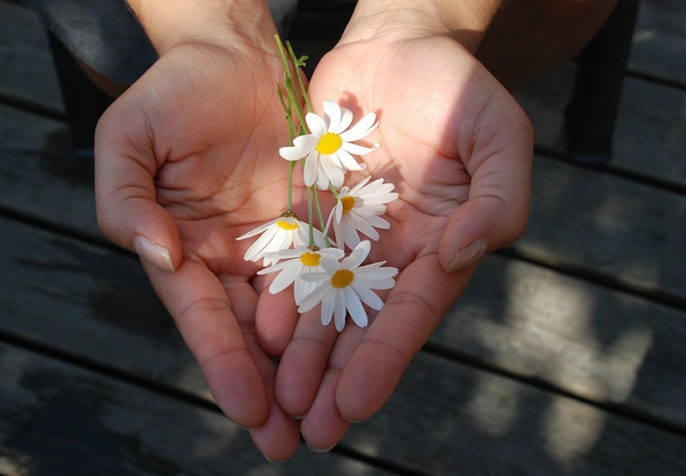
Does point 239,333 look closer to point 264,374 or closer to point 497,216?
point 264,374

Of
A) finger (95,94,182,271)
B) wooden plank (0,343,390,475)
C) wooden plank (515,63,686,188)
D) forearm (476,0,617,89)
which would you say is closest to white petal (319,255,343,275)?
finger (95,94,182,271)

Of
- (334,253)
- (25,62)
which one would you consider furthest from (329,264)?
(25,62)

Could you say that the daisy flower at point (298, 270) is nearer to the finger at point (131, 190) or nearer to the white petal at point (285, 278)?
the white petal at point (285, 278)

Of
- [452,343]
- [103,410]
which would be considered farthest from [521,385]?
[103,410]

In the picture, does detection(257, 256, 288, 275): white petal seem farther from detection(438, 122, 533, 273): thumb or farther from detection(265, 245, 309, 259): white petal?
detection(438, 122, 533, 273): thumb

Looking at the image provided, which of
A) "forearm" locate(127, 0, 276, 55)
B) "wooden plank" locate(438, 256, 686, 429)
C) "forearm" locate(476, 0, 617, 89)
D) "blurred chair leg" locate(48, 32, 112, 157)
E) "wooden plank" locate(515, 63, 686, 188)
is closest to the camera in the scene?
"forearm" locate(127, 0, 276, 55)

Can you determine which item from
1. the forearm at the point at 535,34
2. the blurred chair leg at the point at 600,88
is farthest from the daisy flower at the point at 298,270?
the blurred chair leg at the point at 600,88
